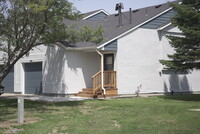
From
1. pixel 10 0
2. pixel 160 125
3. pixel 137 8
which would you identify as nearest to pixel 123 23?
pixel 137 8

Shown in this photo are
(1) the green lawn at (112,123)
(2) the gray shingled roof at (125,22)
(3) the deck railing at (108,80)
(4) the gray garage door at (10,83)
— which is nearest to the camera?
(1) the green lawn at (112,123)

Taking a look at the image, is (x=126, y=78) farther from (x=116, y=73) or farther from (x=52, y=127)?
(x=52, y=127)

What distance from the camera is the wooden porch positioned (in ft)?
60.9

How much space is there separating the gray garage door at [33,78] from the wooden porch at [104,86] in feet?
12.0

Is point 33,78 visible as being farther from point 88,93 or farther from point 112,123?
point 112,123

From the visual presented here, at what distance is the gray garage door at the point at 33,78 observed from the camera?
847 inches

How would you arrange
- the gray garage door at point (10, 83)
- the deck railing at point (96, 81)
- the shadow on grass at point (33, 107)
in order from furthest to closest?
the gray garage door at point (10, 83)
the deck railing at point (96, 81)
the shadow on grass at point (33, 107)

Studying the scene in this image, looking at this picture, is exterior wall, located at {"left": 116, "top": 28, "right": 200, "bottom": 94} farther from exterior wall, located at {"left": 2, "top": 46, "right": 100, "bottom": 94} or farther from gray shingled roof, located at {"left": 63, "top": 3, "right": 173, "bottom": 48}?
exterior wall, located at {"left": 2, "top": 46, "right": 100, "bottom": 94}

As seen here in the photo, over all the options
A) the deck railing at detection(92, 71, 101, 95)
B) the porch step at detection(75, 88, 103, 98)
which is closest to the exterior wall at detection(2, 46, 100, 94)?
the porch step at detection(75, 88, 103, 98)

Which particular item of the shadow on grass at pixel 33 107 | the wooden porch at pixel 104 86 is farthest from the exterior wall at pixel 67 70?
the shadow on grass at pixel 33 107

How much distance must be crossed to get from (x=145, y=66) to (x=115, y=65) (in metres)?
2.40

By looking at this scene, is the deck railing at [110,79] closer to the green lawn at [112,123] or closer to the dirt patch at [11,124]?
the green lawn at [112,123]

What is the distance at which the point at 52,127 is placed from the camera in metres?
9.14

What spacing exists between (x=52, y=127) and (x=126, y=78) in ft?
36.0
